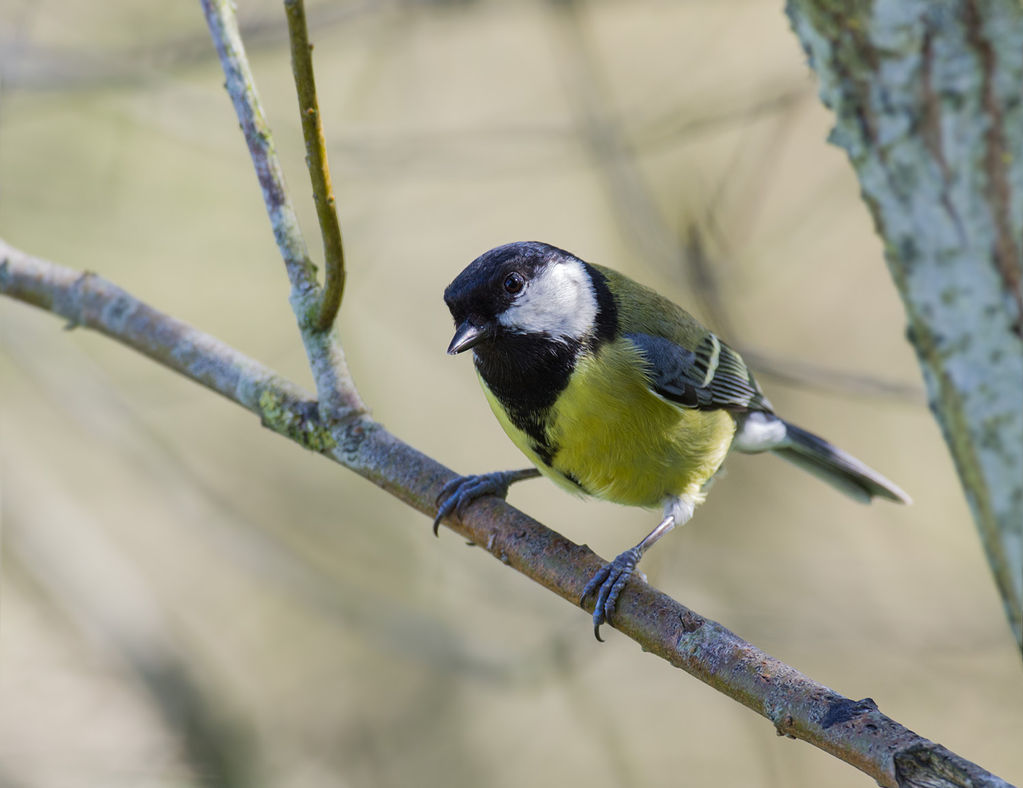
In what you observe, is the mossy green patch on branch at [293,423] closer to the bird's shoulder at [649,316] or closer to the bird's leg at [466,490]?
the bird's leg at [466,490]

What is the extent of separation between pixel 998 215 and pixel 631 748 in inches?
164

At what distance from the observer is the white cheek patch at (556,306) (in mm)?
2574

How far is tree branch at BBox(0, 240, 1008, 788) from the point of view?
5.05 feet

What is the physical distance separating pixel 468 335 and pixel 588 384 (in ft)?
1.15

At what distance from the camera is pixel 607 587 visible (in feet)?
7.30

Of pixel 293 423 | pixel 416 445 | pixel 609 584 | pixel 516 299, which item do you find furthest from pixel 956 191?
pixel 416 445

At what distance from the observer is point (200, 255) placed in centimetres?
520

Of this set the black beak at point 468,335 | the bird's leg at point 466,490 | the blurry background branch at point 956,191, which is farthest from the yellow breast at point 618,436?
the blurry background branch at point 956,191

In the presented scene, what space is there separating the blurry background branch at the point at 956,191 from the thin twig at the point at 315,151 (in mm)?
872

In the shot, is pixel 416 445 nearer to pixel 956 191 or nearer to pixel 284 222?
pixel 284 222

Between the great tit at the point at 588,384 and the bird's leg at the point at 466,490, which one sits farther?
the great tit at the point at 588,384

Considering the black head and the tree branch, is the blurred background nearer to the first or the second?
the black head

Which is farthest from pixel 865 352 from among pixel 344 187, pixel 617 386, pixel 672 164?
pixel 617 386

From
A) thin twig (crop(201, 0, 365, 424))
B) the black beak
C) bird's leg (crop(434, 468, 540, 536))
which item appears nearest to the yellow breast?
bird's leg (crop(434, 468, 540, 536))
